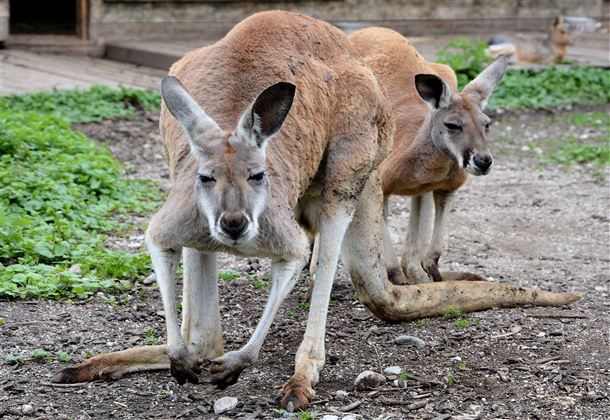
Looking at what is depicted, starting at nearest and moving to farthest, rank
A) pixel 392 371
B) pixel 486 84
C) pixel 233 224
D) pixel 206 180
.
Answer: pixel 233 224
pixel 206 180
pixel 392 371
pixel 486 84

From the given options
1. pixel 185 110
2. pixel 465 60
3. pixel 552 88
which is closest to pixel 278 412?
pixel 185 110

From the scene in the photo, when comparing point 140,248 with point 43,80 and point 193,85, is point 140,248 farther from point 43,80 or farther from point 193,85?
point 43,80

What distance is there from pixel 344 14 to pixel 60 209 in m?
6.66

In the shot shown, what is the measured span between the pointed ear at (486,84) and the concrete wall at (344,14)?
5.93 metres

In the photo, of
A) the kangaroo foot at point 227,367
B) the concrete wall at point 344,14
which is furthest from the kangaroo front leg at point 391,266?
the concrete wall at point 344,14

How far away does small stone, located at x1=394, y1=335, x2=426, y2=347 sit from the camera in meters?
4.89

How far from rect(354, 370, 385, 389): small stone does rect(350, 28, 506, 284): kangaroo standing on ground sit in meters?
1.41

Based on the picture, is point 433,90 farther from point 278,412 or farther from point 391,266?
point 278,412

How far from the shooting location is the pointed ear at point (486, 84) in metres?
6.09

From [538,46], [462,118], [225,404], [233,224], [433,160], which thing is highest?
[233,224]

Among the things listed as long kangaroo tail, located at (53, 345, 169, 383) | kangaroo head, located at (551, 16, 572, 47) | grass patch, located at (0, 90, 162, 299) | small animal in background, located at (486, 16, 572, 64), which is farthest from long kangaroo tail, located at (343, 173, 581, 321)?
kangaroo head, located at (551, 16, 572, 47)

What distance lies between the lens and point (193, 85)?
4.32m

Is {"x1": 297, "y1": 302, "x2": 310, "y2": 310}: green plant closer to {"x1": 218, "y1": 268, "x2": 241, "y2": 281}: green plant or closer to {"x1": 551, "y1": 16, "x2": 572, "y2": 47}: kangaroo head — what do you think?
{"x1": 218, "y1": 268, "x2": 241, "y2": 281}: green plant

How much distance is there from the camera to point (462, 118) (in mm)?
5910
